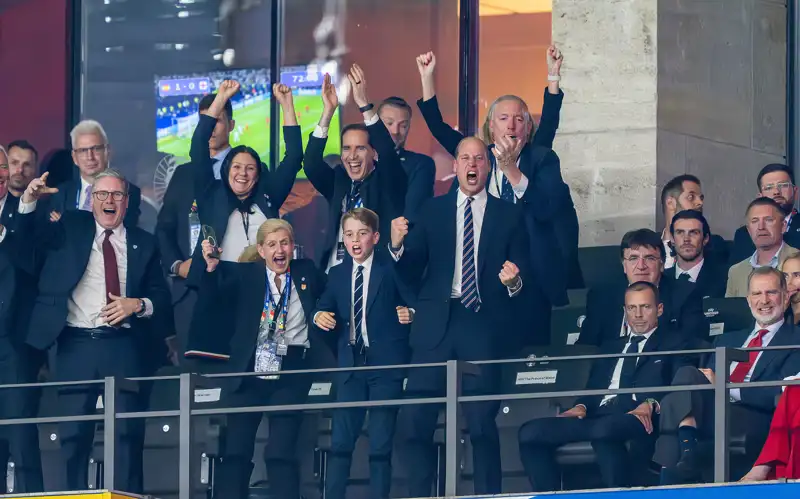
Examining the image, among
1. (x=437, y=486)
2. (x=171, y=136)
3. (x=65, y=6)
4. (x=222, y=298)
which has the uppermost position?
(x=65, y=6)

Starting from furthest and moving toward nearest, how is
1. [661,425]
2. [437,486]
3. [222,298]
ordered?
[222,298] → [437,486] → [661,425]

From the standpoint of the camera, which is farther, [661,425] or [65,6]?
[65,6]

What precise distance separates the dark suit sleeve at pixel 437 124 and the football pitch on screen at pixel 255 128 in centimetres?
403

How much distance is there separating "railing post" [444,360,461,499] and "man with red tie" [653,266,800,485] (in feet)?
3.28

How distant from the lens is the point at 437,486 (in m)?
11.4

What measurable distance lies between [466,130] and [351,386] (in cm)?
551

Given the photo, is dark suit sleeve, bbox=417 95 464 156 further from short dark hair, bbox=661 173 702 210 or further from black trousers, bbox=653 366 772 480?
black trousers, bbox=653 366 772 480

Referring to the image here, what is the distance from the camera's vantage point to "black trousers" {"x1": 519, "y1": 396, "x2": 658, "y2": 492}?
35.3ft

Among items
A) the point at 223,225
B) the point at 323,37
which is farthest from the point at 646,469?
the point at 323,37

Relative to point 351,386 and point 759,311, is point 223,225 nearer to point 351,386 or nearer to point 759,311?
point 351,386

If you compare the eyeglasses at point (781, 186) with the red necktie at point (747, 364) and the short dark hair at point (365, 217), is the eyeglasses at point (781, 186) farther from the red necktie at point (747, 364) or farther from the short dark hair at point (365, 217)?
the short dark hair at point (365, 217)

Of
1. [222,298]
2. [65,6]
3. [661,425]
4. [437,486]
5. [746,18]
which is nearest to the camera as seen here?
[661,425]

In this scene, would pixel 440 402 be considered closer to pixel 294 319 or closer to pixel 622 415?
pixel 622 415

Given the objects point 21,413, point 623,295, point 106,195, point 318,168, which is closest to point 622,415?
point 623,295
